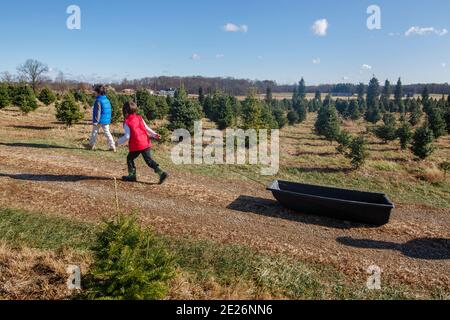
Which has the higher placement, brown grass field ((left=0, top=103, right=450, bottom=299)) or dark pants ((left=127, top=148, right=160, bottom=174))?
dark pants ((left=127, top=148, right=160, bottom=174))

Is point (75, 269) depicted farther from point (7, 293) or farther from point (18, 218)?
point (18, 218)

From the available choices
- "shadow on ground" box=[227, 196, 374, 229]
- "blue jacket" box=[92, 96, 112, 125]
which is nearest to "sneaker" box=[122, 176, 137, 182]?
"shadow on ground" box=[227, 196, 374, 229]

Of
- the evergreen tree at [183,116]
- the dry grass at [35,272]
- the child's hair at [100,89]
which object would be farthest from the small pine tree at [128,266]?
the evergreen tree at [183,116]

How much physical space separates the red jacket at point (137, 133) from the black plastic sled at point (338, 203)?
390 cm

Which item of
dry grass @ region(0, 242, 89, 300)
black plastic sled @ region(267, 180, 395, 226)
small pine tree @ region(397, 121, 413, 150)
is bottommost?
dry grass @ region(0, 242, 89, 300)

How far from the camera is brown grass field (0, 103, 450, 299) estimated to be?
5.66 meters

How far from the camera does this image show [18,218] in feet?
24.7

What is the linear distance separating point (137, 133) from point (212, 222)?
3454mm

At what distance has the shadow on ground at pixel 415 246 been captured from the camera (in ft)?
23.2

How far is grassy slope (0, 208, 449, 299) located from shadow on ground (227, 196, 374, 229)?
7.10ft

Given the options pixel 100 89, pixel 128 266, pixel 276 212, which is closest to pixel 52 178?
pixel 100 89

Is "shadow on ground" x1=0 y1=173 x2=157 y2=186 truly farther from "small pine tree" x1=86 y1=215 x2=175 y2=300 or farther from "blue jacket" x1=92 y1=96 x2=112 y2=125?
"small pine tree" x1=86 y1=215 x2=175 y2=300

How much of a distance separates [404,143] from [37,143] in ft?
85.6
